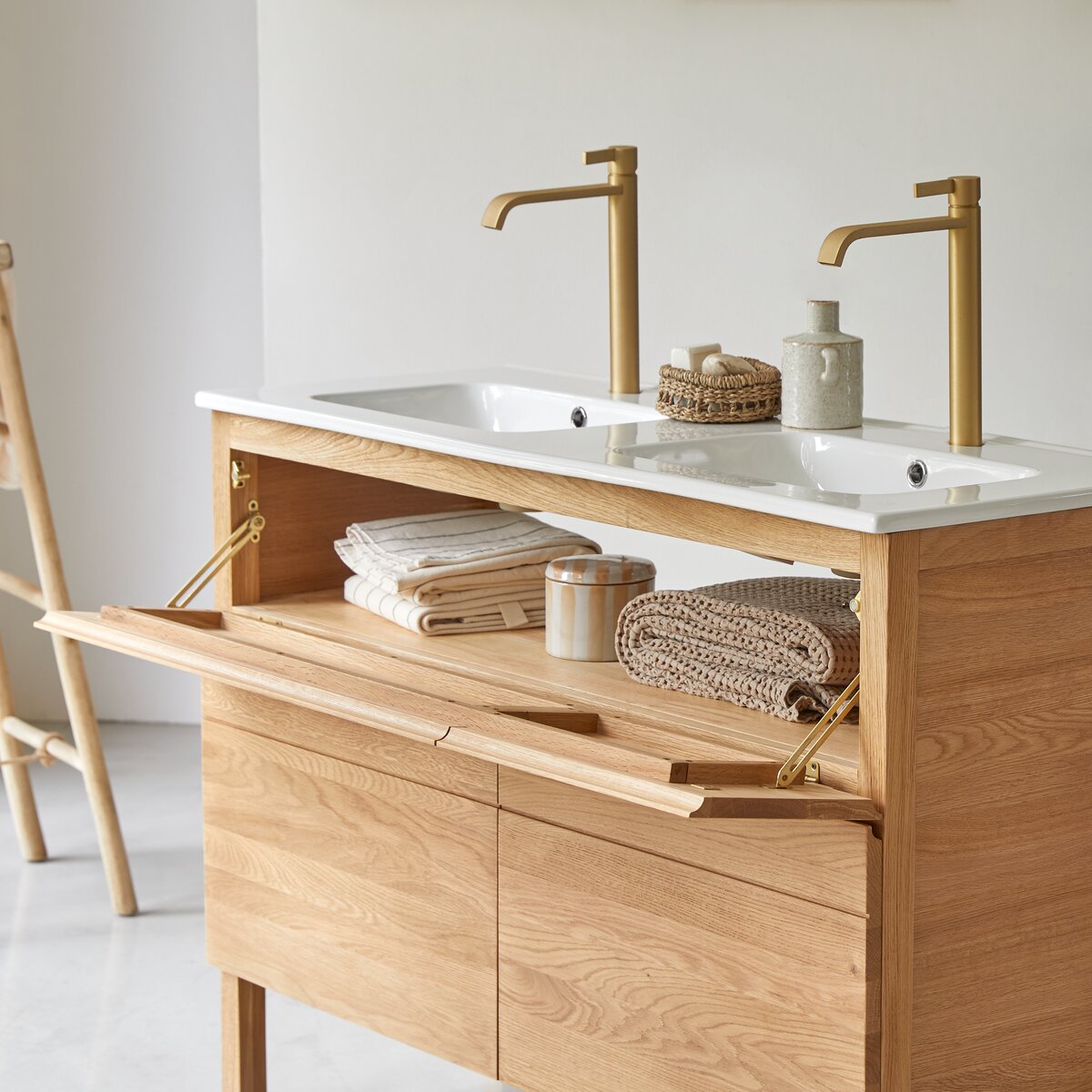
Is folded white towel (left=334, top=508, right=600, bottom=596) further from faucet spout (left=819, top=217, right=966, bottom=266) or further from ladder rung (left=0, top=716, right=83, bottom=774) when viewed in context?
ladder rung (left=0, top=716, right=83, bottom=774)

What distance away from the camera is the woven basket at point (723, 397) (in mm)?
2023

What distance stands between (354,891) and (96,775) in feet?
4.06

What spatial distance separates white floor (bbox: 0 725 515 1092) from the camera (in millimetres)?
2631

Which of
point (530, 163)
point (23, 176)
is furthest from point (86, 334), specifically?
point (530, 163)

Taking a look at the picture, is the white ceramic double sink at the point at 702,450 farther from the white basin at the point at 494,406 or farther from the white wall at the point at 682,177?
the white wall at the point at 682,177

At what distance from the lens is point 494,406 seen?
7.81 ft

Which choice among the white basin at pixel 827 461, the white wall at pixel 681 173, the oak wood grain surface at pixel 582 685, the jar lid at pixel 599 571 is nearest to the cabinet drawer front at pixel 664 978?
the oak wood grain surface at pixel 582 685

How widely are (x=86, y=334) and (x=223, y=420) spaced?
6.73 ft

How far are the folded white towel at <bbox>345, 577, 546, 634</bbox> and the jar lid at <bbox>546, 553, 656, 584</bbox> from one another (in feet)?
0.45

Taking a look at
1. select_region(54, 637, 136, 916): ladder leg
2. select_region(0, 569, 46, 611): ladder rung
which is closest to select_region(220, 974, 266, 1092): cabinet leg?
select_region(54, 637, 136, 916): ladder leg

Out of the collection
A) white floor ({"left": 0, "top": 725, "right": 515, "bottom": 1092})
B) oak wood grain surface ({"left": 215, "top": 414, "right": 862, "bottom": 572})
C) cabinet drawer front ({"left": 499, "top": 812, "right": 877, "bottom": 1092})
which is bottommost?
white floor ({"left": 0, "top": 725, "right": 515, "bottom": 1092})

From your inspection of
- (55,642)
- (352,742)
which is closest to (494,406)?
(352,742)

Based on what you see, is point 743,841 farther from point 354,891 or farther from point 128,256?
point 128,256

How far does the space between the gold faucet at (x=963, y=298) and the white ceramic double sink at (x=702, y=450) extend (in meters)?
0.03
